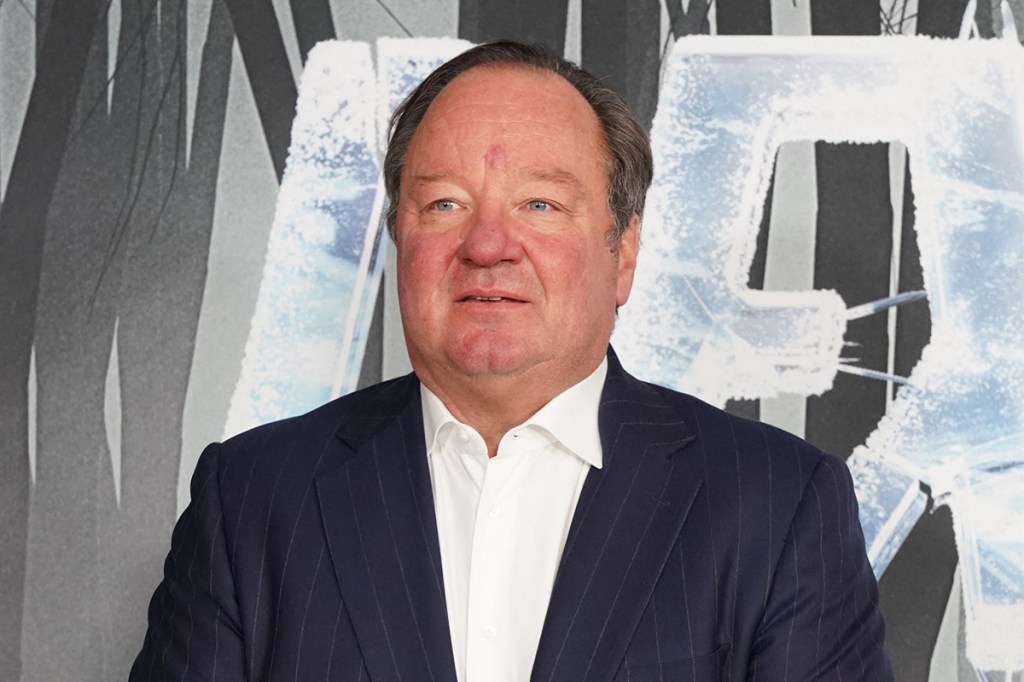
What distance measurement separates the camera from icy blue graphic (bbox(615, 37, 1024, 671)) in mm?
2410

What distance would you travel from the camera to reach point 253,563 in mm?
1677

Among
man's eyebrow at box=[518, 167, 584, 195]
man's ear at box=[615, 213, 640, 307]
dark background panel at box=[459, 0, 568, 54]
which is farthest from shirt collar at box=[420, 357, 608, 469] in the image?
dark background panel at box=[459, 0, 568, 54]

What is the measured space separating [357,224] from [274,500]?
954 millimetres

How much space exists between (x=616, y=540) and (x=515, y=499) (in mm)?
176

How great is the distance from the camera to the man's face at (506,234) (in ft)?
5.46

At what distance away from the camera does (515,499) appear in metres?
1.72

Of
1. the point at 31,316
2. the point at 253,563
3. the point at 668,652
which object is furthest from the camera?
the point at 31,316

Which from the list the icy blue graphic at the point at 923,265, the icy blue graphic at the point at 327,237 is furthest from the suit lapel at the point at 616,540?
the icy blue graphic at the point at 327,237

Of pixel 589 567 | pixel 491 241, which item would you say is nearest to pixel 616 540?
pixel 589 567

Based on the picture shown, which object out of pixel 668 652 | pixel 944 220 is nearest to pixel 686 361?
pixel 944 220

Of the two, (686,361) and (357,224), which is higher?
(357,224)

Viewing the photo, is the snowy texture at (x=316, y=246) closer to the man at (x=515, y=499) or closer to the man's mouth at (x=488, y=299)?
the man at (x=515, y=499)

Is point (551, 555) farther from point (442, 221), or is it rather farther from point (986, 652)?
point (986, 652)

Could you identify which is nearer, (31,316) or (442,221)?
(442,221)
